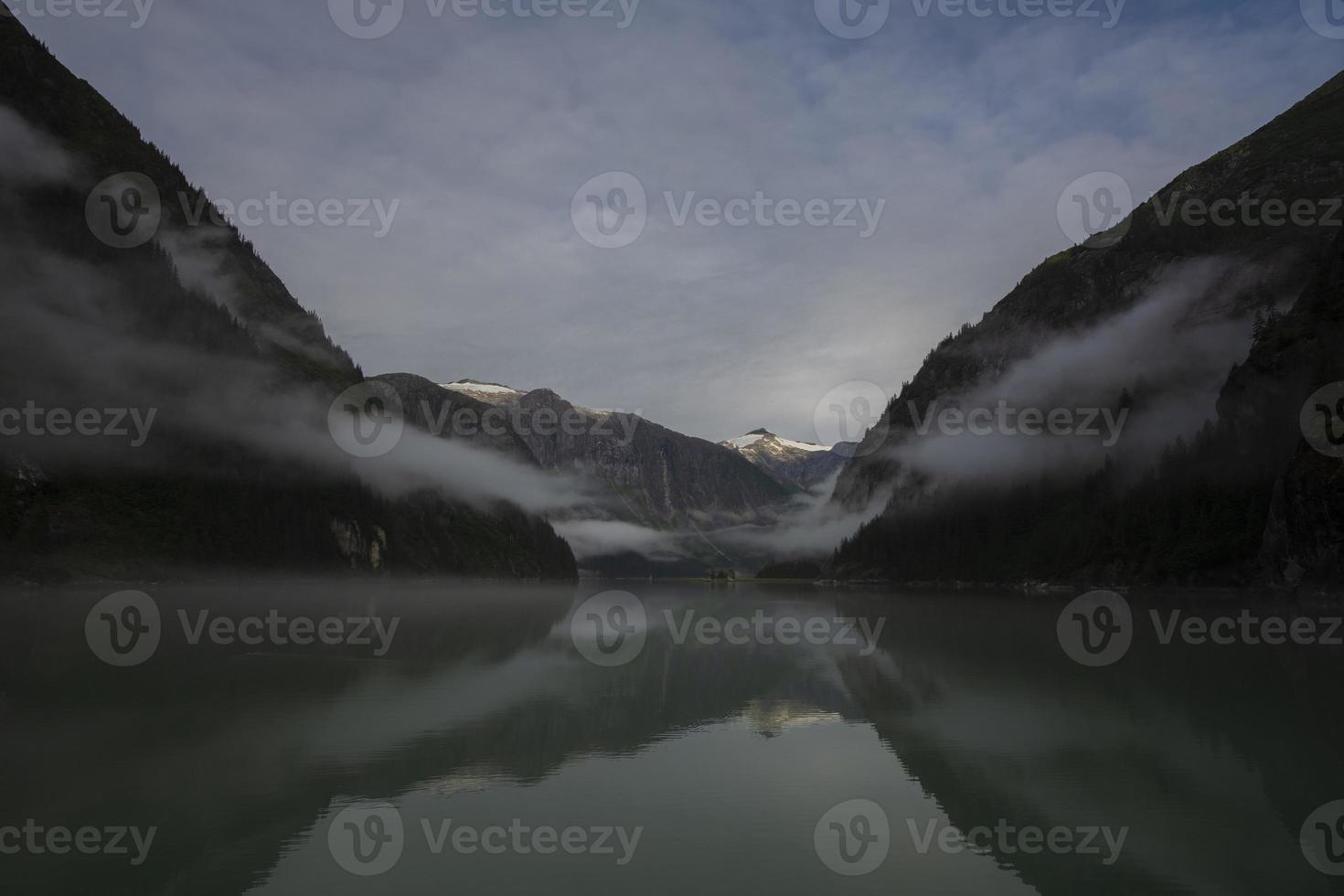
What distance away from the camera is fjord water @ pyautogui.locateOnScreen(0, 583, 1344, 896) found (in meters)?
15.3

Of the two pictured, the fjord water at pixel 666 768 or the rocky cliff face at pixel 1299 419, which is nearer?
the fjord water at pixel 666 768

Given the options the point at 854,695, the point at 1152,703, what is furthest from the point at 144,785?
the point at 1152,703

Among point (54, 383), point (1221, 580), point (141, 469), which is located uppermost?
point (54, 383)

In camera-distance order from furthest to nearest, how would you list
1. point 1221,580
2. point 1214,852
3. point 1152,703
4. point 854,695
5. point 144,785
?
point 1221,580
point 854,695
point 1152,703
point 144,785
point 1214,852

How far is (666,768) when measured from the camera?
23.0 meters

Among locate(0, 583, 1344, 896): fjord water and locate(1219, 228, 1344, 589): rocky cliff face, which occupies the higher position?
locate(1219, 228, 1344, 589): rocky cliff face

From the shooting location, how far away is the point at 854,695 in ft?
117

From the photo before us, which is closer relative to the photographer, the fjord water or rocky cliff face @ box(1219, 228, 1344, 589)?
the fjord water

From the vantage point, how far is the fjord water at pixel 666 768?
15281 mm

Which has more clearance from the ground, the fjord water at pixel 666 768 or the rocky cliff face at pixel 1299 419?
the rocky cliff face at pixel 1299 419

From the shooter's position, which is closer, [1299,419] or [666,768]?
[666,768]

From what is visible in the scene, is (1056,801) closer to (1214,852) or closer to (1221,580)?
(1214,852)

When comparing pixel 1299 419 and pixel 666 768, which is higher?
pixel 1299 419

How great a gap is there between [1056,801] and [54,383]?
647ft
